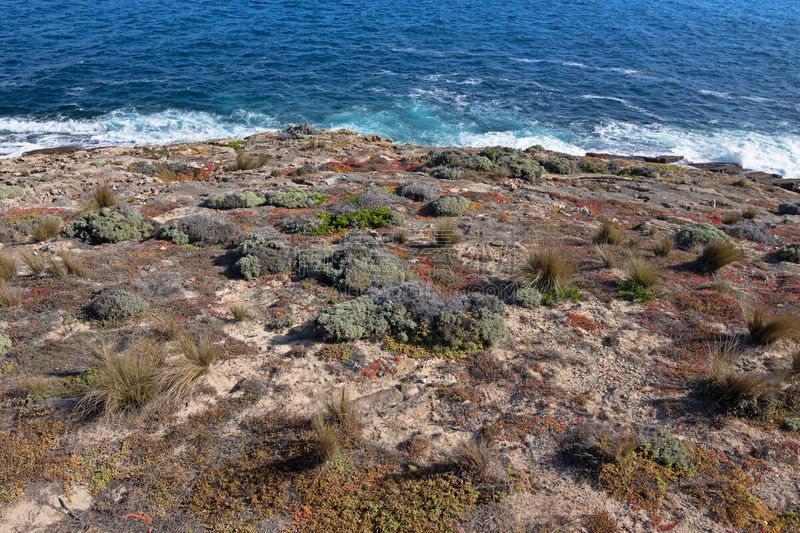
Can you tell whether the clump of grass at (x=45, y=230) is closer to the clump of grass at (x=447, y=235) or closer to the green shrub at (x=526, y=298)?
the clump of grass at (x=447, y=235)

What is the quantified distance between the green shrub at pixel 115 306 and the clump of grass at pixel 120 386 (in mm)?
1748

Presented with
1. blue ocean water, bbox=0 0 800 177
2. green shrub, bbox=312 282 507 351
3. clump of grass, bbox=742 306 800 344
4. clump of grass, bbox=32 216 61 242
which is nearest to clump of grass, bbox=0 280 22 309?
clump of grass, bbox=32 216 61 242

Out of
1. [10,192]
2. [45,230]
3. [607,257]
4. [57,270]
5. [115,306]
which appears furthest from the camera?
[10,192]

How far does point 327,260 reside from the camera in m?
9.85

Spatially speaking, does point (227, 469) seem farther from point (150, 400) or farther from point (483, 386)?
point (483, 386)

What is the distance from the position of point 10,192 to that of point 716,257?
20.6 metres

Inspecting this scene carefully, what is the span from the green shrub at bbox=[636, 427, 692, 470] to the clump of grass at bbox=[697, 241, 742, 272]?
6.21 metres

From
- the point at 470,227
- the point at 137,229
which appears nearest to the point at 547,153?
the point at 470,227

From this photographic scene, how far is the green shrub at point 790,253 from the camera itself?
1157 centimetres

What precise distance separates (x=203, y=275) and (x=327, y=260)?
8.69 feet

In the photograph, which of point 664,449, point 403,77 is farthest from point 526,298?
point 403,77

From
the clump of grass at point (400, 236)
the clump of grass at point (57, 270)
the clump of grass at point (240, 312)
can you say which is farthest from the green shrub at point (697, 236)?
the clump of grass at point (57, 270)

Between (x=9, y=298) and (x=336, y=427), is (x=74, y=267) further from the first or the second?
(x=336, y=427)

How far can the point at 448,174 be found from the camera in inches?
746
